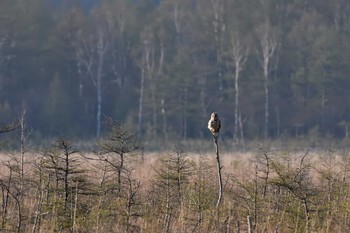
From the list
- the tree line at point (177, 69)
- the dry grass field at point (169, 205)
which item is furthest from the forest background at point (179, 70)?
the dry grass field at point (169, 205)

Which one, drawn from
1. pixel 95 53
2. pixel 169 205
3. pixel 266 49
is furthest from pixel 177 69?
pixel 169 205

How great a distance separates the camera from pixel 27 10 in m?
43.5

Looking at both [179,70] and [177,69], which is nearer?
[179,70]

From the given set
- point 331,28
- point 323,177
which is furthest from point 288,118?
point 323,177

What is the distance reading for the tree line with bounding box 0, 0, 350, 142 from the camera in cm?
4088

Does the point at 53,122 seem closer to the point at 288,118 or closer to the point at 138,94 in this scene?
the point at 138,94

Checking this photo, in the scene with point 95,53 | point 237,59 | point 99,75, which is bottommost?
point 99,75

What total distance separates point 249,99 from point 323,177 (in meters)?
32.3

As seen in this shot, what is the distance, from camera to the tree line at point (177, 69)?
40875 mm

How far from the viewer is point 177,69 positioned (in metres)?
40.8

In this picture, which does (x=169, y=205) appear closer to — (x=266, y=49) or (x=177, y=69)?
(x=177, y=69)

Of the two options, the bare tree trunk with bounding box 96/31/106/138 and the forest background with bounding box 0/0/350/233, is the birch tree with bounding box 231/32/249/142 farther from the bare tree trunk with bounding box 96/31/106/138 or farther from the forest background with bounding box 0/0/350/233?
the bare tree trunk with bounding box 96/31/106/138

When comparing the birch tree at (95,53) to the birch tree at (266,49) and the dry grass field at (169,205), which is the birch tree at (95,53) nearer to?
the birch tree at (266,49)

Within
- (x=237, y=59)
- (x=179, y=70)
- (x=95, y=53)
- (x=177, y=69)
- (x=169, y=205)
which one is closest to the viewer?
(x=169, y=205)
